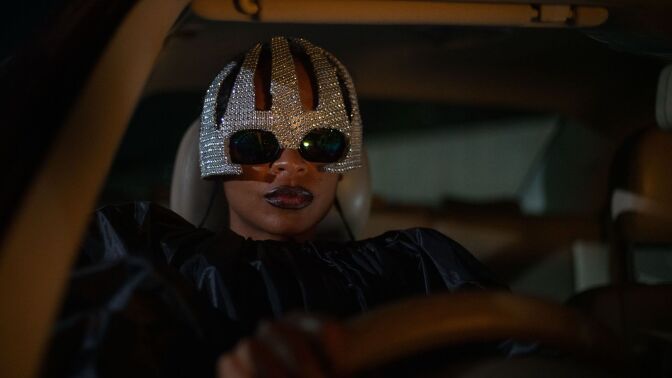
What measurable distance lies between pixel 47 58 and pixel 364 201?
1078mm

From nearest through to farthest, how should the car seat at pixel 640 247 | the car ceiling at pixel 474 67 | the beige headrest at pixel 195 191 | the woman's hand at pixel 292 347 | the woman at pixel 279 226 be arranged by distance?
1. the woman's hand at pixel 292 347
2. the woman at pixel 279 226
3. the car seat at pixel 640 247
4. the beige headrest at pixel 195 191
5. the car ceiling at pixel 474 67

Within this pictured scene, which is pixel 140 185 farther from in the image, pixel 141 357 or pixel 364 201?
pixel 141 357

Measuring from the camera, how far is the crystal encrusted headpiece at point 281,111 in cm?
173

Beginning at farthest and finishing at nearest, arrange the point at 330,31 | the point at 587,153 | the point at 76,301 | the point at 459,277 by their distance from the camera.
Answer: the point at 587,153, the point at 330,31, the point at 459,277, the point at 76,301

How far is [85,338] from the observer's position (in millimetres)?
1149

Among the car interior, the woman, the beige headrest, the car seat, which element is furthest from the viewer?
the beige headrest

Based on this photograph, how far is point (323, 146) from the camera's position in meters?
1.77

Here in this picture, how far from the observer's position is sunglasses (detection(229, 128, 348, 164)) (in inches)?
68.2

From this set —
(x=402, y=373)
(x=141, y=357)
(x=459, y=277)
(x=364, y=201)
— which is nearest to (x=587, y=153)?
(x=364, y=201)

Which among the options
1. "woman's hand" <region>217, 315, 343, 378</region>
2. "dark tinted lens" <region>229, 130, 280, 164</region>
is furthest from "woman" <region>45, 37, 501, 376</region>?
"woman's hand" <region>217, 315, 343, 378</region>

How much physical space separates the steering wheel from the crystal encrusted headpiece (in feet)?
2.53

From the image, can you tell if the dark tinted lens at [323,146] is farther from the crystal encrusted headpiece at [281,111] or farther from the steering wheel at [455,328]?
the steering wheel at [455,328]

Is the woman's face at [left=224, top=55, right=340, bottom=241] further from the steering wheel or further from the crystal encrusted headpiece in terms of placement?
the steering wheel

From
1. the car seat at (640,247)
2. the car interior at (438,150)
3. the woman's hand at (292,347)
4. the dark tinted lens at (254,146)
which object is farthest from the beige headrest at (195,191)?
the woman's hand at (292,347)
